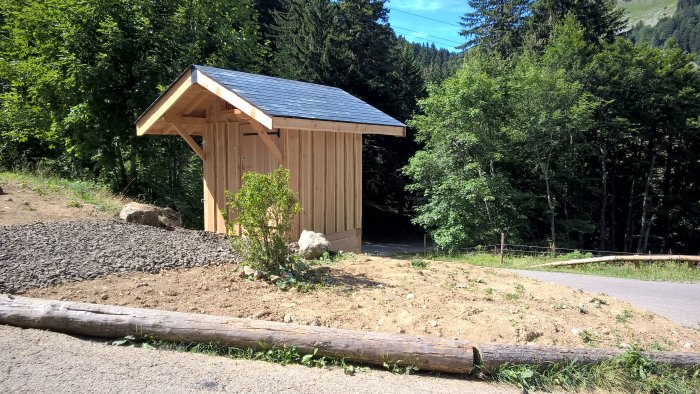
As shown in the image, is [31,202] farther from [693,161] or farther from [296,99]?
[693,161]

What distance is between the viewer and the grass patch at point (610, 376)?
391 cm

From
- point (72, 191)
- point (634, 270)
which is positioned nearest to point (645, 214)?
point (634, 270)

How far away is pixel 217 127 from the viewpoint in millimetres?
10039

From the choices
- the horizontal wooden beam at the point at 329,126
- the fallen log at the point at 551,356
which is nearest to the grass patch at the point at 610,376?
the fallen log at the point at 551,356

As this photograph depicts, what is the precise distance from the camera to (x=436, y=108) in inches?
904

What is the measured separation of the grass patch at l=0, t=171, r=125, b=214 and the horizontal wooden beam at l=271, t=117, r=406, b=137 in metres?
5.30

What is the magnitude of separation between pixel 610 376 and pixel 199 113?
928 cm

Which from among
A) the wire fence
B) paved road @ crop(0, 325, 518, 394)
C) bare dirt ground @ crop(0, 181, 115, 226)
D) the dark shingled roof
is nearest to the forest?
the wire fence

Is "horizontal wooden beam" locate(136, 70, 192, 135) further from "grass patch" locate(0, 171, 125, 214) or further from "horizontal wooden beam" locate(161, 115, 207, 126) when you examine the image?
"grass patch" locate(0, 171, 125, 214)

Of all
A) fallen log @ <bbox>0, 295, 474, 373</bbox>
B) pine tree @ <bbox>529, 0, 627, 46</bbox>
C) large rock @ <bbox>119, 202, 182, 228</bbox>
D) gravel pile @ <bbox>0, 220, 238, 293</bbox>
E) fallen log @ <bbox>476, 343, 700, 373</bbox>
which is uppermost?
pine tree @ <bbox>529, 0, 627, 46</bbox>

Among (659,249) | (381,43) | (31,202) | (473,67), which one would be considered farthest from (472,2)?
(31,202)

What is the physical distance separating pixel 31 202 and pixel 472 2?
3850cm

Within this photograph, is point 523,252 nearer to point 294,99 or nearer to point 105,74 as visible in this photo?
A: point 294,99

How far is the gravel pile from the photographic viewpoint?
5719mm
